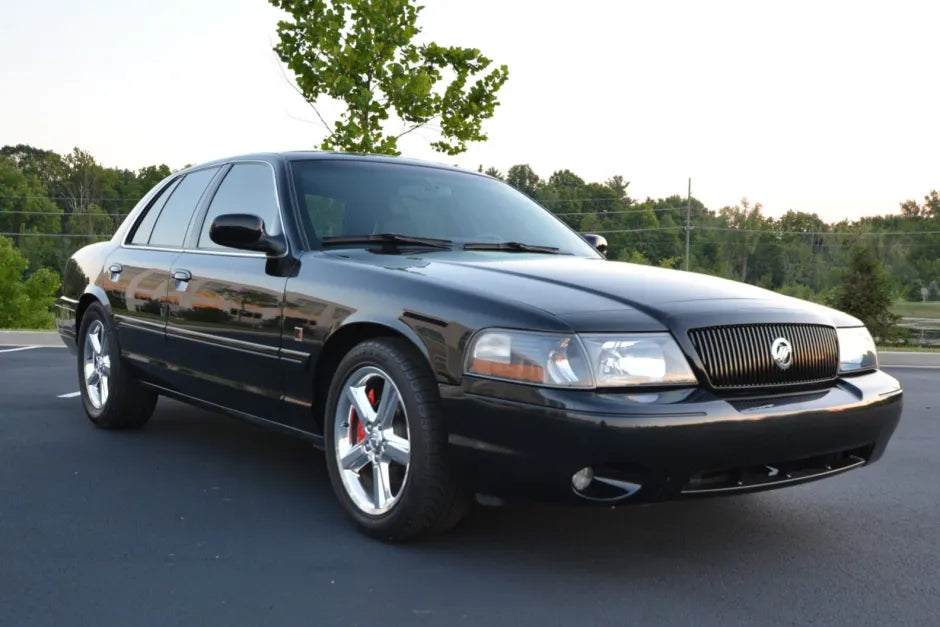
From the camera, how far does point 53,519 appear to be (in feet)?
13.1

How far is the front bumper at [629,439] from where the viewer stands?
308cm

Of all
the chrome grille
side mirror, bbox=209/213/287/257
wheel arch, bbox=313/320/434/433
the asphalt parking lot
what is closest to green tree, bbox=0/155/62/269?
the asphalt parking lot

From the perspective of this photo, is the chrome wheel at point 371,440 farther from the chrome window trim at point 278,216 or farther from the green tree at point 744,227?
the green tree at point 744,227

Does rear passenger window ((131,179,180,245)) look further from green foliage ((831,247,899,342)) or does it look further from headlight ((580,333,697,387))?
green foliage ((831,247,899,342))

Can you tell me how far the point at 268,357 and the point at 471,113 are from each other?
37.4 ft

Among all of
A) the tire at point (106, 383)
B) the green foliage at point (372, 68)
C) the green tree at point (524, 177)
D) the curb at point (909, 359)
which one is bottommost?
the curb at point (909, 359)

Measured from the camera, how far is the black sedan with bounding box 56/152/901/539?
10.4 feet

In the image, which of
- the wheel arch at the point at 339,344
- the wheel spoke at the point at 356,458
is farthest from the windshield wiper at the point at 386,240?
the wheel spoke at the point at 356,458

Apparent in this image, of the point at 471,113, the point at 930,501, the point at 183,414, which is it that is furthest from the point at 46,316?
the point at 930,501

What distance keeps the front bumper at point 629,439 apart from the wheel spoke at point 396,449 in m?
0.31

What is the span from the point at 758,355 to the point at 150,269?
347 cm

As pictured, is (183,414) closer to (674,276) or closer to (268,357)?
(268,357)

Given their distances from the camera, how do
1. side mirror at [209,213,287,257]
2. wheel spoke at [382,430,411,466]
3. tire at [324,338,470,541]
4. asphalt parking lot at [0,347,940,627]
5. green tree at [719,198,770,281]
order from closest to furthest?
asphalt parking lot at [0,347,940,627] → tire at [324,338,470,541] → wheel spoke at [382,430,411,466] → side mirror at [209,213,287,257] → green tree at [719,198,770,281]

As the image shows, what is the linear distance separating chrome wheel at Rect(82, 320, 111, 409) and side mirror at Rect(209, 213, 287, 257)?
6.50ft
